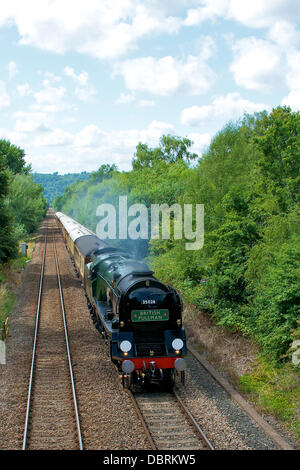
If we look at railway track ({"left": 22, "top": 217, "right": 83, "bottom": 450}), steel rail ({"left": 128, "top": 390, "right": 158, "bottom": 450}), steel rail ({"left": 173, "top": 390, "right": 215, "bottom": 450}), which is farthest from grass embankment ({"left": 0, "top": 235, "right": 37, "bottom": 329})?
steel rail ({"left": 173, "top": 390, "right": 215, "bottom": 450})

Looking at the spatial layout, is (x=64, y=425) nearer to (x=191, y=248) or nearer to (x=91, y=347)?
(x=91, y=347)

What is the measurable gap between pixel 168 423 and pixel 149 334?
2.96 m

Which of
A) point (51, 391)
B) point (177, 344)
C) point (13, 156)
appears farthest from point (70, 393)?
point (13, 156)

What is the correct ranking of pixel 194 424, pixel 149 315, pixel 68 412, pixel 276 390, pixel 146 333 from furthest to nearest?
pixel 146 333 → pixel 149 315 → pixel 276 390 → pixel 68 412 → pixel 194 424

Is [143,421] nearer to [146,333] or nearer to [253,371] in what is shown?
[146,333]

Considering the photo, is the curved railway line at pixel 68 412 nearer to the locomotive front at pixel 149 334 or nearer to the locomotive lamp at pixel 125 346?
the locomotive front at pixel 149 334

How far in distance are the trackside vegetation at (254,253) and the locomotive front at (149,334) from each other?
2606 mm

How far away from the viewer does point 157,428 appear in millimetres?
10086

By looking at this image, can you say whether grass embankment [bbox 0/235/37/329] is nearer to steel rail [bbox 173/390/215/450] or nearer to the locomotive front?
the locomotive front

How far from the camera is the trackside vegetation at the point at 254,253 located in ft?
42.2

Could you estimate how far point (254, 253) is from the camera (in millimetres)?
15984

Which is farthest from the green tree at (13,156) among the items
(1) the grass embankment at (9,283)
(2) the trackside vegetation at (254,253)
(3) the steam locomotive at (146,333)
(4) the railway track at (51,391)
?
(3) the steam locomotive at (146,333)

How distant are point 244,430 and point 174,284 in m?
13.8

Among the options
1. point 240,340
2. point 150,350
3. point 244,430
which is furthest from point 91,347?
point 244,430
